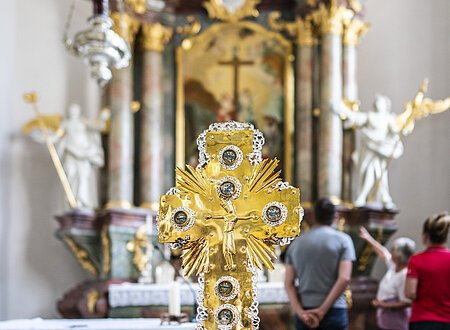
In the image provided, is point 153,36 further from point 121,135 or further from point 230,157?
point 230,157

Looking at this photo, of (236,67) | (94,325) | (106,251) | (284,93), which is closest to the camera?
Answer: (94,325)

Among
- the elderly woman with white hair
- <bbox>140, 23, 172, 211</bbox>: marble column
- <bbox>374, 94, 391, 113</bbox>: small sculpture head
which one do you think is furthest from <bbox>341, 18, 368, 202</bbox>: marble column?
the elderly woman with white hair

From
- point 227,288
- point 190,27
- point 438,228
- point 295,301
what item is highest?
point 190,27

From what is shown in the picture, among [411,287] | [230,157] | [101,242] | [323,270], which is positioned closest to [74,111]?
[101,242]

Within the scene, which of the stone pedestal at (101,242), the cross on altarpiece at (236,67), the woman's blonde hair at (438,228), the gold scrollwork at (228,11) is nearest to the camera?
the woman's blonde hair at (438,228)

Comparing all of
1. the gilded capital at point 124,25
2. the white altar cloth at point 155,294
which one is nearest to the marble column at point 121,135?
the gilded capital at point 124,25

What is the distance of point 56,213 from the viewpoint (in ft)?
33.6

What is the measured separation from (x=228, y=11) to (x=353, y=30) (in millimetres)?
1463

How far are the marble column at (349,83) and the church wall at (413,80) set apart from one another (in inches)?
26.6

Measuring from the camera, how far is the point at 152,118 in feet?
32.2

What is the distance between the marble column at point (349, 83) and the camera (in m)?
9.70

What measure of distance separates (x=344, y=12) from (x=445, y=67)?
139 cm

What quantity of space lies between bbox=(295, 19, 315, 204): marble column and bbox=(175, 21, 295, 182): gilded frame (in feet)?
0.33

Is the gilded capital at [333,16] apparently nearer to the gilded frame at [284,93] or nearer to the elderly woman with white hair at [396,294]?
the gilded frame at [284,93]
